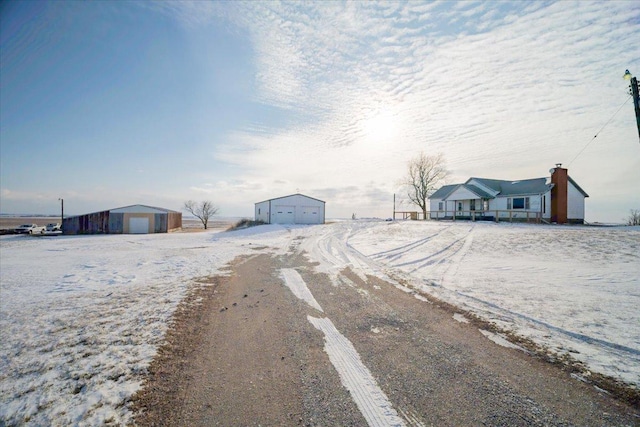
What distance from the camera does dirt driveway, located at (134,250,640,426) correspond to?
2.64m

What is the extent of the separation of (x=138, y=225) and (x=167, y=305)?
108ft

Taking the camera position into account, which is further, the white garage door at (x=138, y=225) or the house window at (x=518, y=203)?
the white garage door at (x=138, y=225)

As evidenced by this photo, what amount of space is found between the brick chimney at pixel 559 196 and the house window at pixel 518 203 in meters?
2.05

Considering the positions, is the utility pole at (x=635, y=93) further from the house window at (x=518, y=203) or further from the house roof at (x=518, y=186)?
the house window at (x=518, y=203)

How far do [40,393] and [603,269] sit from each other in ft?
42.8

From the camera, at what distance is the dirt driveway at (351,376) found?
8.66 feet

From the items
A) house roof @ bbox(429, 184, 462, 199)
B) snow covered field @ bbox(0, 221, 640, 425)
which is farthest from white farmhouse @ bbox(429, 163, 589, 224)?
snow covered field @ bbox(0, 221, 640, 425)

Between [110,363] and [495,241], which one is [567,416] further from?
[495,241]

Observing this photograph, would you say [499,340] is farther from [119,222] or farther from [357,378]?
[119,222]

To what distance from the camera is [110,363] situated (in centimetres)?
354

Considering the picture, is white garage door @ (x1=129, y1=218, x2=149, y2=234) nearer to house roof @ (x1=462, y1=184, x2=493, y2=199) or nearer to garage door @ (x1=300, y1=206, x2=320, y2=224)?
garage door @ (x1=300, y1=206, x2=320, y2=224)

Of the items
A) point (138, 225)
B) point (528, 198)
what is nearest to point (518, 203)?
point (528, 198)

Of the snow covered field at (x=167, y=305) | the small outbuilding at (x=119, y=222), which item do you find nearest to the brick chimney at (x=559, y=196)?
the snow covered field at (x=167, y=305)

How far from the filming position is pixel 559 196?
26078mm
